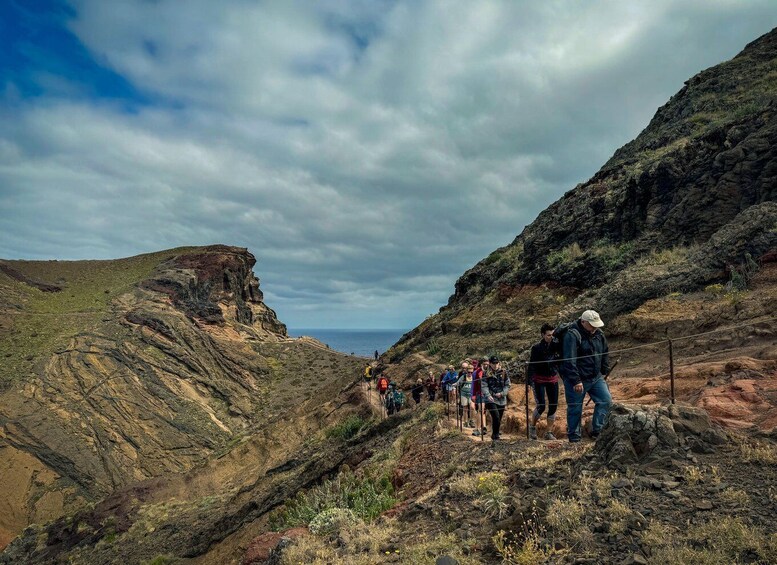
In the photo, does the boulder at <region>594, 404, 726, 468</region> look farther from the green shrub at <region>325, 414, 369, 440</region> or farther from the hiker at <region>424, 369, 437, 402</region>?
the green shrub at <region>325, 414, 369, 440</region>

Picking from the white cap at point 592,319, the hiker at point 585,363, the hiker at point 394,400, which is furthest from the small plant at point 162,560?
the white cap at point 592,319

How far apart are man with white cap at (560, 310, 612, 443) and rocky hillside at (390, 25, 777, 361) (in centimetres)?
576

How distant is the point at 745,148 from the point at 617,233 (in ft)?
17.6

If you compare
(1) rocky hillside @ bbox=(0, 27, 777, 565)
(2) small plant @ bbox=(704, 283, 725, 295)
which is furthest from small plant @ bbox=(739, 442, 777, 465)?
(2) small plant @ bbox=(704, 283, 725, 295)

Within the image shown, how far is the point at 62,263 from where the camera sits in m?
63.6

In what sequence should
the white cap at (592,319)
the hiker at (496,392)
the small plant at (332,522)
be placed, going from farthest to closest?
the hiker at (496,392), the white cap at (592,319), the small plant at (332,522)

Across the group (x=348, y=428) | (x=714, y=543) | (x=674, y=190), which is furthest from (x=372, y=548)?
(x=674, y=190)

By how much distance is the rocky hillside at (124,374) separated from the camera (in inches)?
1288

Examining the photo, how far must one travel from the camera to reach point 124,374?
4128 centimetres

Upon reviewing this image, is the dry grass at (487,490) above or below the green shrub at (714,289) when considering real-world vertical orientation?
below

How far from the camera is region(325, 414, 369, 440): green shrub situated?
20.3 metres

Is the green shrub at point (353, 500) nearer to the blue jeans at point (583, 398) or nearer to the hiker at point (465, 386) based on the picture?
the hiker at point (465, 386)

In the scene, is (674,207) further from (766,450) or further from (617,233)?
(766,450)

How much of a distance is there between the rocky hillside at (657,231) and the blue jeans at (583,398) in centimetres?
573
